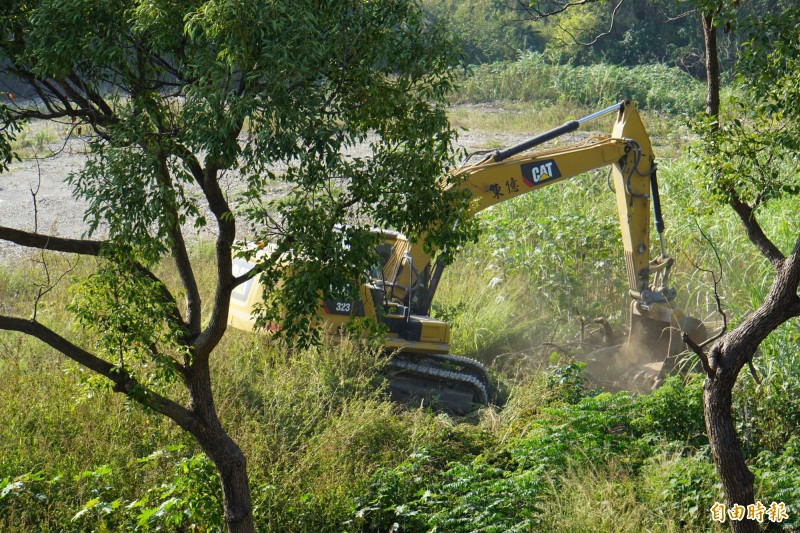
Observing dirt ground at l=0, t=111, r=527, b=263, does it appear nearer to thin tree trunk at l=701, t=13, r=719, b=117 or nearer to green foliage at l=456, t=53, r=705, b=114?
green foliage at l=456, t=53, r=705, b=114

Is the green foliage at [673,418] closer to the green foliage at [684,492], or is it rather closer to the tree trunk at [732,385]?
the green foliage at [684,492]

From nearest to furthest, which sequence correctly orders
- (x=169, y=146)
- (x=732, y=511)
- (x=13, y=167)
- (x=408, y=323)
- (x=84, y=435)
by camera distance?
1. (x=169, y=146)
2. (x=732, y=511)
3. (x=84, y=435)
4. (x=408, y=323)
5. (x=13, y=167)

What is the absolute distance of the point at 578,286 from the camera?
1166cm

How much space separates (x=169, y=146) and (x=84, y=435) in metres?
3.52

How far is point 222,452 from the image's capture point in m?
5.66

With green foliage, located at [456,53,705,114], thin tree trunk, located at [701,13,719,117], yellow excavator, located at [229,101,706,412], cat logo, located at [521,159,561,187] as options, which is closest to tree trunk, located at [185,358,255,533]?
yellow excavator, located at [229,101,706,412]

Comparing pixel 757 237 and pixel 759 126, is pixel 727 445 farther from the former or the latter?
pixel 759 126

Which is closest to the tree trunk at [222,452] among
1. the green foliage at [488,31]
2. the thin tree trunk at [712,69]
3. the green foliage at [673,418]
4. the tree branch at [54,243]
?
the tree branch at [54,243]

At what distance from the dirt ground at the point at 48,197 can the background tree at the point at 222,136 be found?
766 centimetres

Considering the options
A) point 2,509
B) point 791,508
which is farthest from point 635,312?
point 2,509

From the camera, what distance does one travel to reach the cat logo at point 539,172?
9.41 metres

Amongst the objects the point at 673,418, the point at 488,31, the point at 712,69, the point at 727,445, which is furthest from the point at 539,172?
the point at 488,31

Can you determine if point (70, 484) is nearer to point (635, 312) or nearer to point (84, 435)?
point (84, 435)

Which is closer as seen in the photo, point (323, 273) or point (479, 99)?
point (323, 273)
